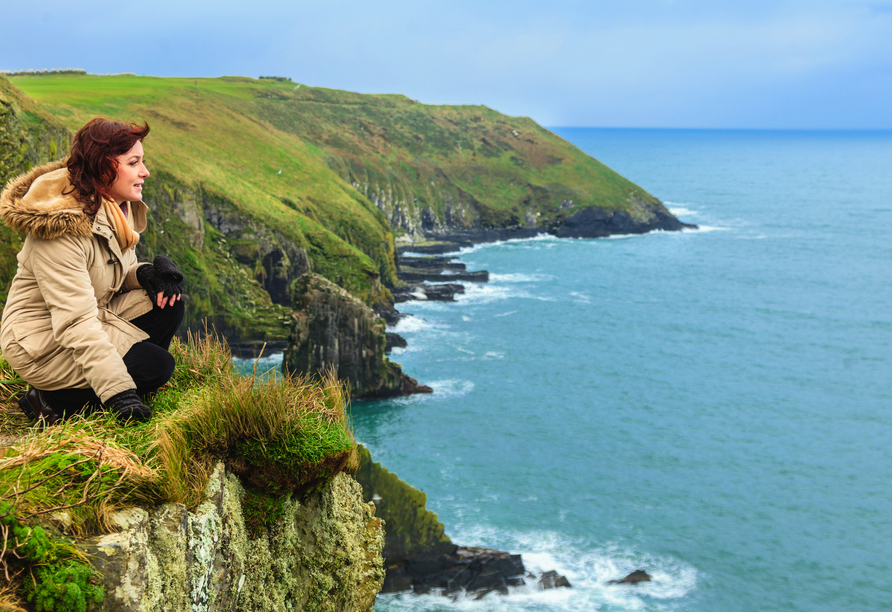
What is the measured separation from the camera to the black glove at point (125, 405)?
5.50 meters

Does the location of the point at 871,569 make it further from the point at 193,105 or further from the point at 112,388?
the point at 193,105

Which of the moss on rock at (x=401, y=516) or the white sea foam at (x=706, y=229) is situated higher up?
the white sea foam at (x=706, y=229)

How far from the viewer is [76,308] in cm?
526

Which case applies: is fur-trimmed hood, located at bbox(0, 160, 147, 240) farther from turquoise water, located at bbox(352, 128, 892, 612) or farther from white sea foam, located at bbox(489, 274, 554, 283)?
white sea foam, located at bbox(489, 274, 554, 283)

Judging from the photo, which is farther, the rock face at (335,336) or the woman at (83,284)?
the rock face at (335,336)

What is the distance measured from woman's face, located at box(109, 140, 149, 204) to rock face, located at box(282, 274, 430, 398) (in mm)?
46318

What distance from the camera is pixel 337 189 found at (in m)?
99.2

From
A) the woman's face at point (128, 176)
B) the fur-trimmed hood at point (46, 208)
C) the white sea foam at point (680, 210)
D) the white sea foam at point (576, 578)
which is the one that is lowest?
the white sea foam at point (576, 578)

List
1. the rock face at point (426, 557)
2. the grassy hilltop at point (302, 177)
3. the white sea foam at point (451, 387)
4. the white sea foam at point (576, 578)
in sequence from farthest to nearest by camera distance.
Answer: the grassy hilltop at point (302, 177), the white sea foam at point (451, 387), the white sea foam at point (576, 578), the rock face at point (426, 557)

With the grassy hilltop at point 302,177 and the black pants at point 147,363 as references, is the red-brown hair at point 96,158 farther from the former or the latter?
the grassy hilltop at point 302,177

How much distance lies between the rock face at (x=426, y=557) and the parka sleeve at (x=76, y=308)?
22.8 m

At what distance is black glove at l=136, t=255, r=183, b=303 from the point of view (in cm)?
593

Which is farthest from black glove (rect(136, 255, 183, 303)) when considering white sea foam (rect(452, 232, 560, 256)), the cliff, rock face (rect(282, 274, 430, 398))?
white sea foam (rect(452, 232, 560, 256))

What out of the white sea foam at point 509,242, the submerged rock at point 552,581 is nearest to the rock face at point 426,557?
the submerged rock at point 552,581
